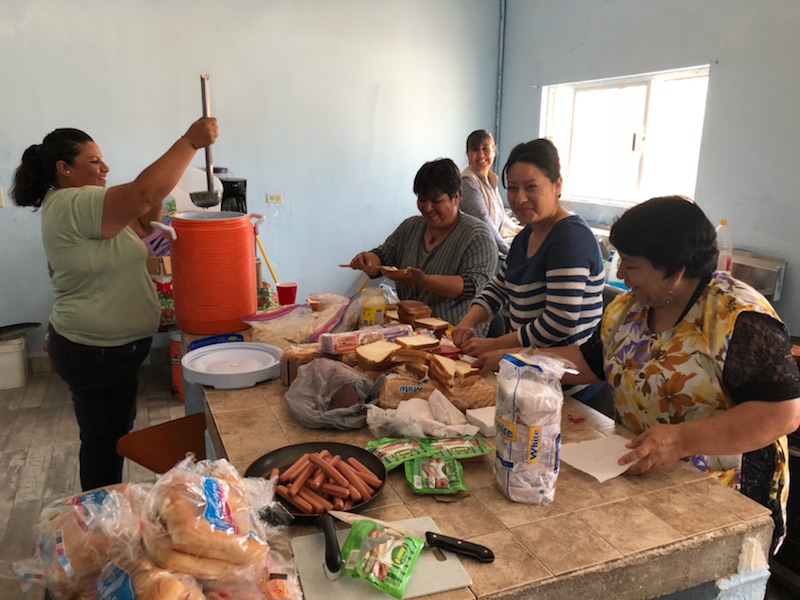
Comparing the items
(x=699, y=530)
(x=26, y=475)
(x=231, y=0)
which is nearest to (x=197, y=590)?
(x=699, y=530)

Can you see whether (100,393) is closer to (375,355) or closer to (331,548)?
(375,355)

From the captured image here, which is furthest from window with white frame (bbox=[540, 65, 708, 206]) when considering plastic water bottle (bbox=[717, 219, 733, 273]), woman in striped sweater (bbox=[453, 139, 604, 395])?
woman in striped sweater (bbox=[453, 139, 604, 395])

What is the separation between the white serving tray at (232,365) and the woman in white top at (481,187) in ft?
7.02

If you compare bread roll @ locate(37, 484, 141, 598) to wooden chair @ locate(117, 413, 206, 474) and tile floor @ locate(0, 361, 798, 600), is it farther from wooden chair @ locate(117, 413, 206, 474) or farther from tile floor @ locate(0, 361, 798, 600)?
tile floor @ locate(0, 361, 798, 600)

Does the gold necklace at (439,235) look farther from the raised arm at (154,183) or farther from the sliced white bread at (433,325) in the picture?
the raised arm at (154,183)

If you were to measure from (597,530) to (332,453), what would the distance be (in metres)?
0.53

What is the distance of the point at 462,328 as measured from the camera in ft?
6.48

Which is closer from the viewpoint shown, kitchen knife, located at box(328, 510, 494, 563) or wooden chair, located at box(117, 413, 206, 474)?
kitchen knife, located at box(328, 510, 494, 563)

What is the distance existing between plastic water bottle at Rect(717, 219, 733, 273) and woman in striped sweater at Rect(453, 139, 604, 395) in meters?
1.32

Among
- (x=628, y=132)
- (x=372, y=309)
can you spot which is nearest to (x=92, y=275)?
(x=372, y=309)

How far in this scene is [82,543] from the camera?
2.57 feet

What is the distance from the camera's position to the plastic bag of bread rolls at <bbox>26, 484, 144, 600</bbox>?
77cm

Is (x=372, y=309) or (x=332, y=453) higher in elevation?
(x=372, y=309)

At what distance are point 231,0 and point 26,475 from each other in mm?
3204
